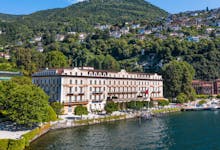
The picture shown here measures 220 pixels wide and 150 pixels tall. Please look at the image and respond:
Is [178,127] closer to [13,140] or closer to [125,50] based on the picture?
[13,140]

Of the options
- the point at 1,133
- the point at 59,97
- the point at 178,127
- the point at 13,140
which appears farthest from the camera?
the point at 59,97

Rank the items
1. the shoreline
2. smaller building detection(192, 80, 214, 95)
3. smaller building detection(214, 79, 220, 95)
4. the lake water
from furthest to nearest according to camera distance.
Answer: smaller building detection(214, 79, 220, 95)
smaller building detection(192, 80, 214, 95)
the lake water
the shoreline

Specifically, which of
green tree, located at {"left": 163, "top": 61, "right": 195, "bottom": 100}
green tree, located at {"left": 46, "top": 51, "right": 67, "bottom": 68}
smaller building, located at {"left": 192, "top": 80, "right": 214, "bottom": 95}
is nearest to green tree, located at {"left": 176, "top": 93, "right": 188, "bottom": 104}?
green tree, located at {"left": 163, "top": 61, "right": 195, "bottom": 100}

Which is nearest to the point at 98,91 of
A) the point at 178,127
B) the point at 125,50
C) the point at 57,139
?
the point at 178,127

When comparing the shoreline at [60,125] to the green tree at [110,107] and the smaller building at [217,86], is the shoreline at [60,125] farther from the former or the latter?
the smaller building at [217,86]

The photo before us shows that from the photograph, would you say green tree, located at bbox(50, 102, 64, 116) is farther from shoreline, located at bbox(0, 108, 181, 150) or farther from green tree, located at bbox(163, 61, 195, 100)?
green tree, located at bbox(163, 61, 195, 100)

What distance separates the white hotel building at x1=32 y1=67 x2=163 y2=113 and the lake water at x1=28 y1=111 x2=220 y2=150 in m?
15.5

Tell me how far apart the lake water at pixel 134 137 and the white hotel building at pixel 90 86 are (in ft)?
51.0

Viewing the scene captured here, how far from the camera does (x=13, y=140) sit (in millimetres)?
39281

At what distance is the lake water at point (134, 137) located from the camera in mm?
45353

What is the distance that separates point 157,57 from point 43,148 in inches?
5751

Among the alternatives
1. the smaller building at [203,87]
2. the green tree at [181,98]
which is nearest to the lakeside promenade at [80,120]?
the green tree at [181,98]

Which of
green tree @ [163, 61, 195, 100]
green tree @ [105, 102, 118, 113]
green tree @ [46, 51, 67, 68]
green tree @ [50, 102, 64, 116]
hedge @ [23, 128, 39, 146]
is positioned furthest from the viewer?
green tree @ [46, 51, 67, 68]

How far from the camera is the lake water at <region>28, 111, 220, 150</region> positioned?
45.4 meters
